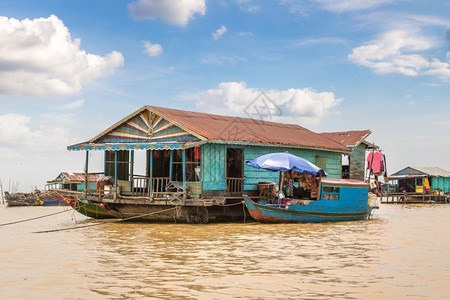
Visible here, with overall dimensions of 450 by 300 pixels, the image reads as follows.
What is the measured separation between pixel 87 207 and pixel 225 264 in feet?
37.9

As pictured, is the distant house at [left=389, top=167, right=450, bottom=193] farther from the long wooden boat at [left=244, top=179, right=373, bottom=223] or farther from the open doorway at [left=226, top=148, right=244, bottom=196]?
the open doorway at [left=226, top=148, right=244, bottom=196]

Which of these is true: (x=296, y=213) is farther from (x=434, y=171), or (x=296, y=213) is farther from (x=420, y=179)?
(x=434, y=171)

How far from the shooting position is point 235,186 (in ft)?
64.6

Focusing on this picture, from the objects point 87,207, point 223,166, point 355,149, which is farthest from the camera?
point 355,149

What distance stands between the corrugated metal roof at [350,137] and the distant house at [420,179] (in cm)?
1330

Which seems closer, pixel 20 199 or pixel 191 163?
pixel 191 163

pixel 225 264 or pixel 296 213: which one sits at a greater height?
pixel 296 213

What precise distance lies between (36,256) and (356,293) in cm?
710

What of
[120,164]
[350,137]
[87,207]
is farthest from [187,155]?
[350,137]

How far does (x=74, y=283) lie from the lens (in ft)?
26.6

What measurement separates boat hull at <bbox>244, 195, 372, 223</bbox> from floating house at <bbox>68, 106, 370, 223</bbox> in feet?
3.94

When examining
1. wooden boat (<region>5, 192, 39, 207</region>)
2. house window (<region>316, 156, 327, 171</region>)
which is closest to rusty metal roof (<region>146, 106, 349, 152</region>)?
house window (<region>316, 156, 327, 171</region>)

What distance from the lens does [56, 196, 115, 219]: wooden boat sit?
19.6 m

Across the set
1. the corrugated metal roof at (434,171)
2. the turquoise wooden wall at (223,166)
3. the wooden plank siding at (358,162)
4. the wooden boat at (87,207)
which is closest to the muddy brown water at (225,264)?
the turquoise wooden wall at (223,166)
